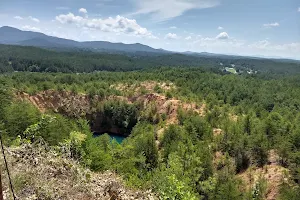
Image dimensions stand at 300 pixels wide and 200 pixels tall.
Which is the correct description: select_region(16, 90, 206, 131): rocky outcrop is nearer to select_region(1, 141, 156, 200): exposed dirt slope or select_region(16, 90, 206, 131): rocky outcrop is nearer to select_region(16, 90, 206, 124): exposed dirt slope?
select_region(16, 90, 206, 124): exposed dirt slope

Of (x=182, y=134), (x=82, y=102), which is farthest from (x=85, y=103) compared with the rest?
(x=182, y=134)

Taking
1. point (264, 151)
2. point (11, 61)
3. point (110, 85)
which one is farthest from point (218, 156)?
point (11, 61)

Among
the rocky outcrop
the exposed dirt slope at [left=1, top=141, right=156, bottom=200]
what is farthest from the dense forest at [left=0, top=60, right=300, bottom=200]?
the exposed dirt slope at [left=1, top=141, right=156, bottom=200]

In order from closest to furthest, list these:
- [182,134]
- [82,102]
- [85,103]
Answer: [182,134]
[82,102]
[85,103]

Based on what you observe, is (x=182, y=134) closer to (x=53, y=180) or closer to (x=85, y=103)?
(x=53, y=180)

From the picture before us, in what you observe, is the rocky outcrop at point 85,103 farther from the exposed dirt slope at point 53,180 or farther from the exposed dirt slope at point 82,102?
the exposed dirt slope at point 53,180
